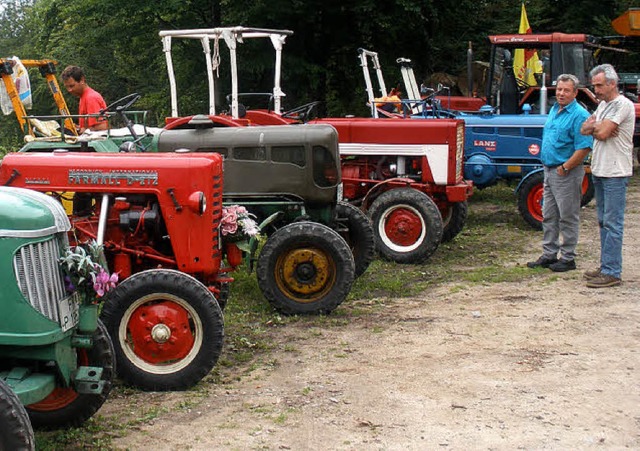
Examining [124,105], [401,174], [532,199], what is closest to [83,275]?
[124,105]

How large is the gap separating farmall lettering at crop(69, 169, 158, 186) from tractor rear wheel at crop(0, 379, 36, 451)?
7.31 ft

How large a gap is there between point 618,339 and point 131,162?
3.45 metres

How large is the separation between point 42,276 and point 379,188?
5.90 meters

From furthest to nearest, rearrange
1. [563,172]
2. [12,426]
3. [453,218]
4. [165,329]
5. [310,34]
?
[310,34] < [453,218] < [563,172] < [165,329] < [12,426]

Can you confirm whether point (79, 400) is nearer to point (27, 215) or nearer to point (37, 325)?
point (37, 325)

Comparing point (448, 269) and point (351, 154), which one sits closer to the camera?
point (448, 269)

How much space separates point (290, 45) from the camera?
1725 cm

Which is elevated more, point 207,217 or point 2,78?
point 2,78

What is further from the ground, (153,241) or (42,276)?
(42,276)

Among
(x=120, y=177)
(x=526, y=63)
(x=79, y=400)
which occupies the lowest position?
(x=79, y=400)

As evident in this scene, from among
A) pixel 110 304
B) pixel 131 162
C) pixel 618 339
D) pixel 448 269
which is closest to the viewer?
pixel 110 304

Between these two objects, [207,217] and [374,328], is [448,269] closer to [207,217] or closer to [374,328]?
[374,328]

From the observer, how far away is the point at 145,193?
5543 millimetres

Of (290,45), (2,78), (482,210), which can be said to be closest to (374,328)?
(2,78)
